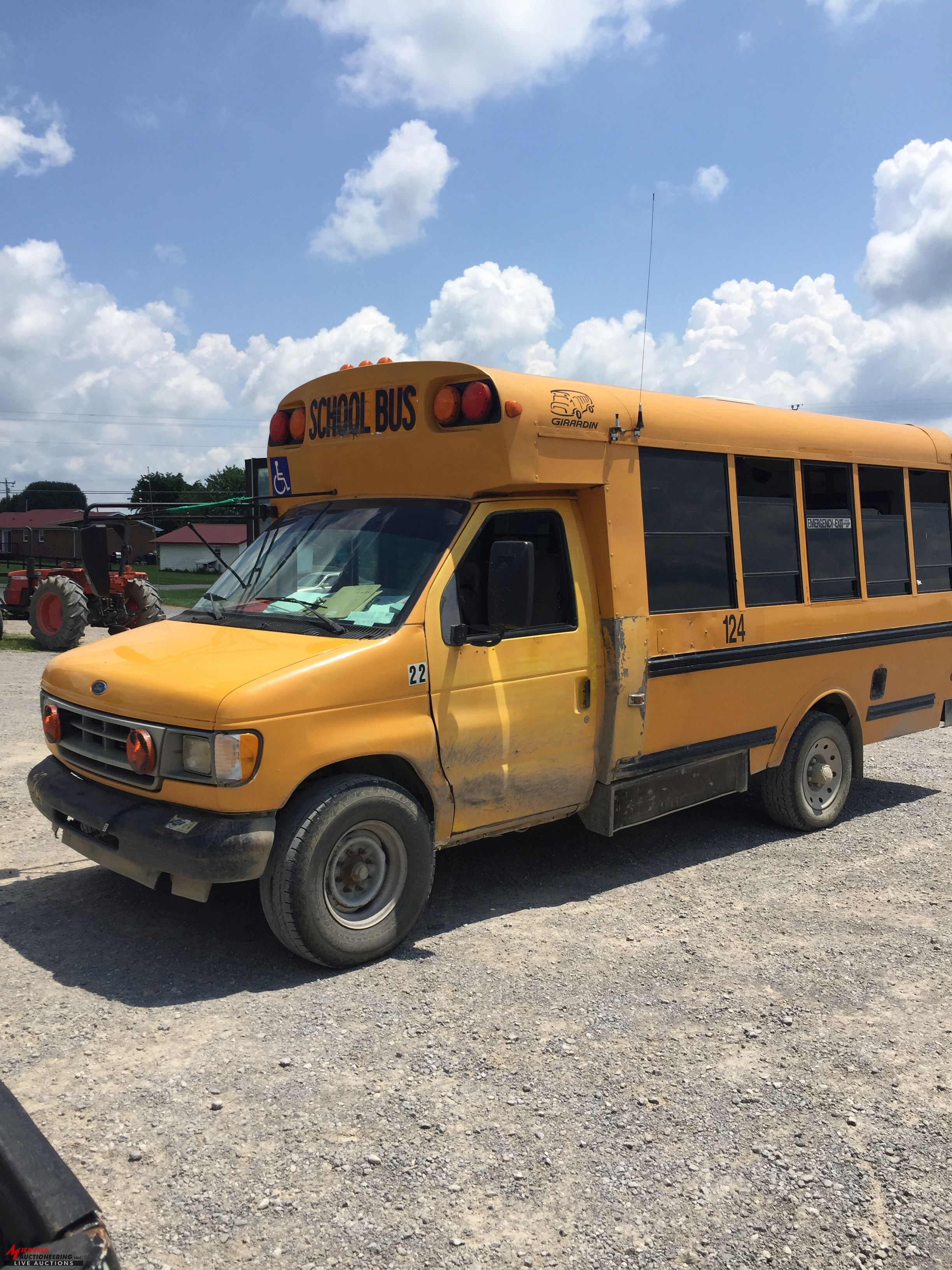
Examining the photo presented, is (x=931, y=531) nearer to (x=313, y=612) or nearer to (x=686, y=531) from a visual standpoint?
(x=686, y=531)

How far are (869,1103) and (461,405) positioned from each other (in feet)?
11.7

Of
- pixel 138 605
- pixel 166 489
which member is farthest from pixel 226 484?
pixel 138 605

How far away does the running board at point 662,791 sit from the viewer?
571 centimetres

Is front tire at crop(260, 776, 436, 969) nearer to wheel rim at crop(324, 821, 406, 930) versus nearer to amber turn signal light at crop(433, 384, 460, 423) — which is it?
wheel rim at crop(324, 821, 406, 930)

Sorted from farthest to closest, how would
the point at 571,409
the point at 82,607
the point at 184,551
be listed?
the point at 184,551 < the point at 82,607 < the point at 571,409

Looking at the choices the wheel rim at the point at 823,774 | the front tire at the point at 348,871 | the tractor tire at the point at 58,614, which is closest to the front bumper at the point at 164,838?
the front tire at the point at 348,871

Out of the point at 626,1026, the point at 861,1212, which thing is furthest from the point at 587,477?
the point at 861,1212

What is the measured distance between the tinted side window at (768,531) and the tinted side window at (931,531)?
1.60 meters

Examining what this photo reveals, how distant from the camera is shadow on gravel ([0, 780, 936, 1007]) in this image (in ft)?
14.5

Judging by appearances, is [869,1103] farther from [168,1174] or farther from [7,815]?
[7,815]

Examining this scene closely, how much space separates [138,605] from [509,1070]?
16544 millimetres

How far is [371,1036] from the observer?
395 centimetres

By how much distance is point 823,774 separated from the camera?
7172 mm

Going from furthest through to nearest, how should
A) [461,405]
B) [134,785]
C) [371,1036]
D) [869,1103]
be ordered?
[461,405]
[134,785]
[371,1036]
[869,1103]
